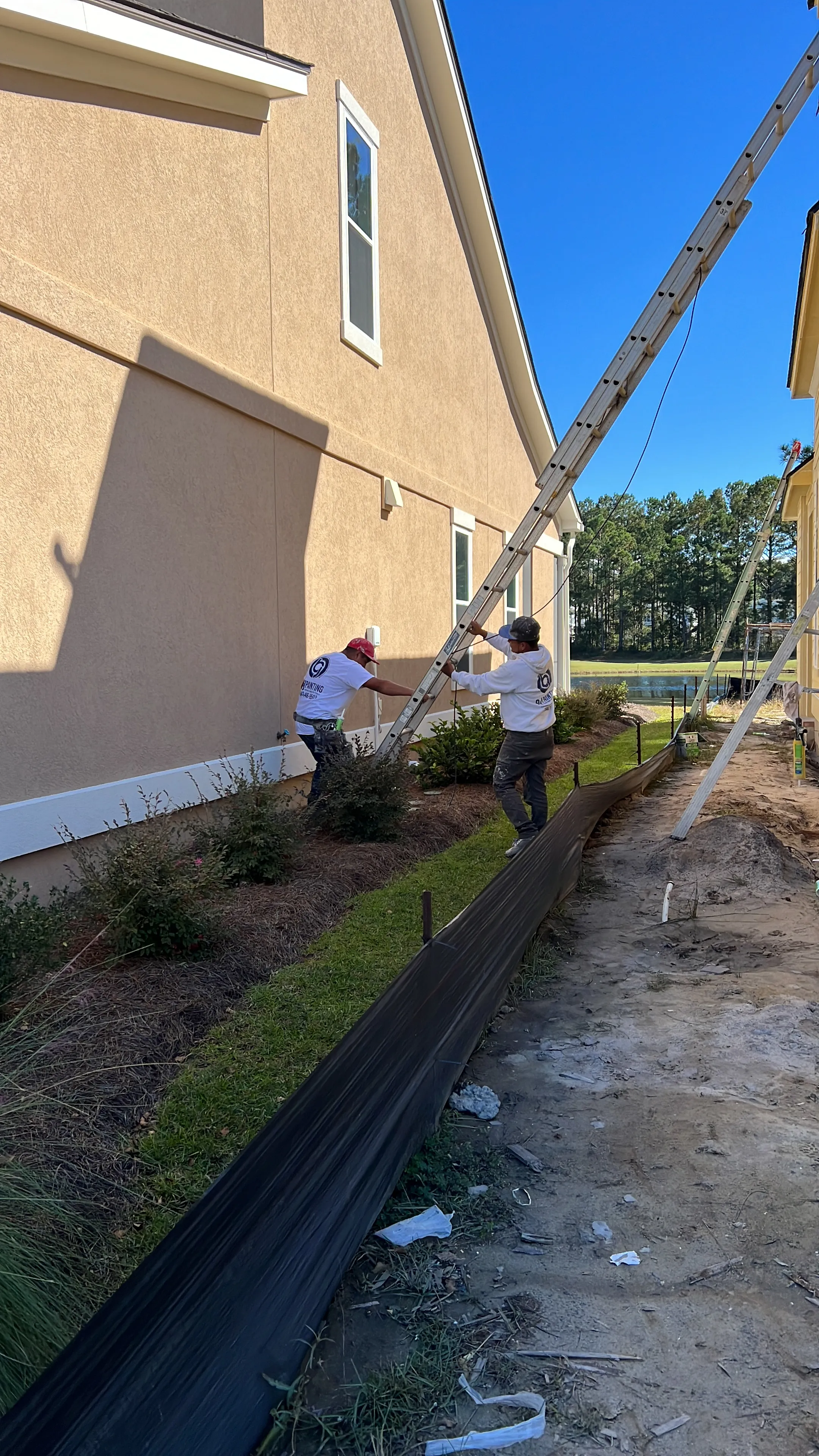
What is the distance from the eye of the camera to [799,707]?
48.0ft

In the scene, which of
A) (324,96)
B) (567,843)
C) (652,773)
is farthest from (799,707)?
(324,96)

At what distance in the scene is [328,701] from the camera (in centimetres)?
793

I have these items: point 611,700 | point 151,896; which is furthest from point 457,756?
point 611,700

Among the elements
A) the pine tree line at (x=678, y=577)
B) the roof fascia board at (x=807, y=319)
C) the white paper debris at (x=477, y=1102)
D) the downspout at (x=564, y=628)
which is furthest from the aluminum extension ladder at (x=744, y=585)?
the pine tree line at (x=678, y=577)

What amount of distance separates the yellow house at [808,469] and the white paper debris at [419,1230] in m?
6.97

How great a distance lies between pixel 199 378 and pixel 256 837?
330 centimetres

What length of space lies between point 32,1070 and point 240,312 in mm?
6267

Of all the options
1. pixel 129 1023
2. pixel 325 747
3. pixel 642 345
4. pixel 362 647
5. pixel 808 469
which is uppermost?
pixel 808 469

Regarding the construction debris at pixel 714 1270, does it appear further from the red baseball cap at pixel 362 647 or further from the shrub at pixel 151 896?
the red baseball cap at pixel 362 647

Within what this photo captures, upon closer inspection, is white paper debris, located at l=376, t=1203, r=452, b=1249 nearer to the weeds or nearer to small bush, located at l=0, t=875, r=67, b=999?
the weeds

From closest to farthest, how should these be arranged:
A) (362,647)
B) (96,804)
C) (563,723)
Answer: (96,804)
(362,647)
(563,723)

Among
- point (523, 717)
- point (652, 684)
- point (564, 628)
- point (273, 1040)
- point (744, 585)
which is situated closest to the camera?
point (273, 1040)

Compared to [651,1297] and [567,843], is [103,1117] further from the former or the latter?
[567,843]

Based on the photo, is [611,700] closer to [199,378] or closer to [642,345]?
[642,345]
